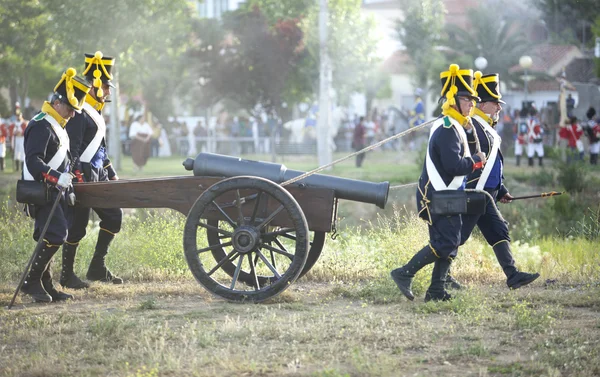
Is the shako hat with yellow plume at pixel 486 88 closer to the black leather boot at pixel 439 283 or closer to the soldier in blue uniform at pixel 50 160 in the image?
the black leather boot at pixel 439 283

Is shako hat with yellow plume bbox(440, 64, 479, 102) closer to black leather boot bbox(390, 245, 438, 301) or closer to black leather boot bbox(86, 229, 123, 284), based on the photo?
black leather boot bbox(390, 245, 438, 301)

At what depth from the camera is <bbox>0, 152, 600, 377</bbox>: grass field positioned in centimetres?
572

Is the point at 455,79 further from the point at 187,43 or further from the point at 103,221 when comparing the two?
the point at 187,43

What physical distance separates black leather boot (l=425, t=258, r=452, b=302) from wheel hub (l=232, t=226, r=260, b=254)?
4.59 ft

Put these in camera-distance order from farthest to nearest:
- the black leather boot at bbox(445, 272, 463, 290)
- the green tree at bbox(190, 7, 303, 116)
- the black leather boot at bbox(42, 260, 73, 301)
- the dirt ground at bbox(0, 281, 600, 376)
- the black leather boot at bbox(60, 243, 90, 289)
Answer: the green tree at bbox(190, 7, 303, 116), the black leather boot at bbox(60, 243, 90, 289), the black leather boot at bbox(445, 272, 463, 290), the black leather boot at bbox(42, 260, 73, 301), the dirt ground at bbox(0, 281, 600, 376)

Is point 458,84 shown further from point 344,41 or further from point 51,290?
point 344,41

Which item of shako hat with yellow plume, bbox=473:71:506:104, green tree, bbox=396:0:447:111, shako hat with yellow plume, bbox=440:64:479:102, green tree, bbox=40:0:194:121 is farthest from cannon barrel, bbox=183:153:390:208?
green tree, bbox=396:0:447:111

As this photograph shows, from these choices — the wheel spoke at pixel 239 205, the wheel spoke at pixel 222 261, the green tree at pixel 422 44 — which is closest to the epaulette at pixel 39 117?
the wheel spoke at pixel 239 205

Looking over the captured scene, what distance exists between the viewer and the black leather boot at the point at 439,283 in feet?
24.8

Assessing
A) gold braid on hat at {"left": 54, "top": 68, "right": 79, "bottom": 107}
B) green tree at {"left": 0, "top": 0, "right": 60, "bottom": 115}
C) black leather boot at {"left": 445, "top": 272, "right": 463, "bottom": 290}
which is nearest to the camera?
gold braid on hat at {"left": 54, "top": 68, "right": 79, "bottom": 107}

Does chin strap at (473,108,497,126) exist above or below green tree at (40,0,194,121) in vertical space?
below

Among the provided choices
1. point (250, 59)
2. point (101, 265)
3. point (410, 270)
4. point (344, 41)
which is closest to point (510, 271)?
point (410, 270)

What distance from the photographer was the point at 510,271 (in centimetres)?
784

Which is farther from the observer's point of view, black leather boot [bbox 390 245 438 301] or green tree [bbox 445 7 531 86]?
green tree [bbox 445 7 531 86]
